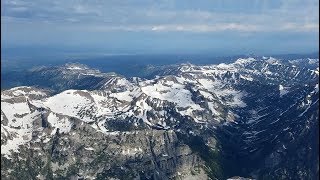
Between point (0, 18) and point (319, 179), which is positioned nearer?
point (0, 18)

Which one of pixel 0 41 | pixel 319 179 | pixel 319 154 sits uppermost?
pixel 0 41

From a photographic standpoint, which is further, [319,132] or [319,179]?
[319,179]

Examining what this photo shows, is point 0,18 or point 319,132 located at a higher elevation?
point 0,18

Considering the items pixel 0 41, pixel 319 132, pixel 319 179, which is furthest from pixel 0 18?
pixel 319 179

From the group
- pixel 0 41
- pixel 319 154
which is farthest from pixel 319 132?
pixel 0 41

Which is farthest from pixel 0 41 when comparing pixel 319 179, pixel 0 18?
pixel 319 179

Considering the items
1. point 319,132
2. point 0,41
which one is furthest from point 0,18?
point 319,132

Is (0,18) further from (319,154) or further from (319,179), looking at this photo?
(319,179)

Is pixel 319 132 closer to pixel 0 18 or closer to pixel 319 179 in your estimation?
pixel 319 179

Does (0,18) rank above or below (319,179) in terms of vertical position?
above
